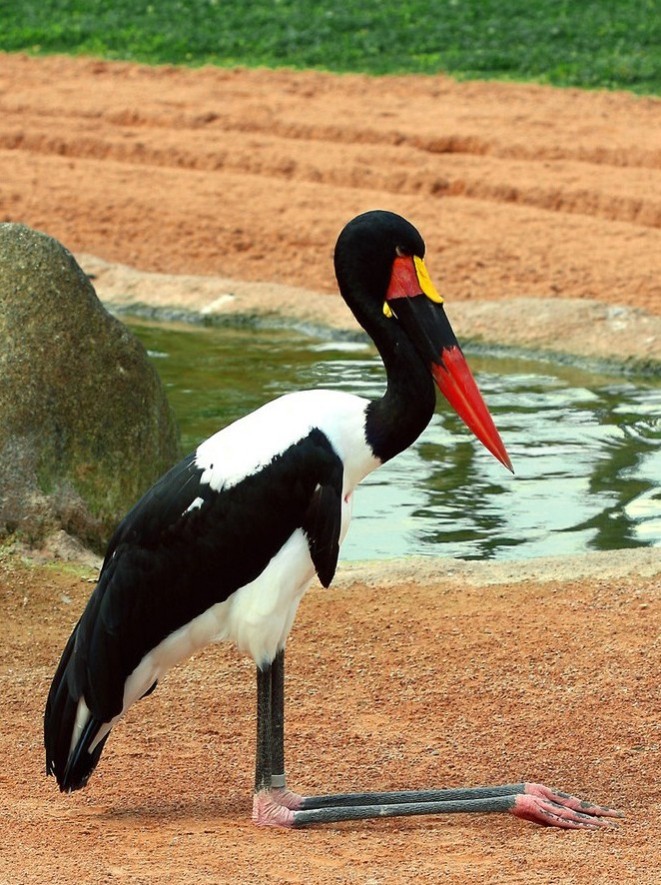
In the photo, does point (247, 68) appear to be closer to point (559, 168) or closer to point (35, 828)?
point (559, 168)

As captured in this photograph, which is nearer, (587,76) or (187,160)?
(187,160)

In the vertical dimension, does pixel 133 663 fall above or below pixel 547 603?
above

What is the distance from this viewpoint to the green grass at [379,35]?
16891mm

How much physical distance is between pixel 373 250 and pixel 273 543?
29.3 inches

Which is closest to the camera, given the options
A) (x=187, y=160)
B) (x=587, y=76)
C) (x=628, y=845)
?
(x=628, y=845)

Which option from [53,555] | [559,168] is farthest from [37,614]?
[559,168]

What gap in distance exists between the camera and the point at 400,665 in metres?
5.20

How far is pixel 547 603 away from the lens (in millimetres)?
5613

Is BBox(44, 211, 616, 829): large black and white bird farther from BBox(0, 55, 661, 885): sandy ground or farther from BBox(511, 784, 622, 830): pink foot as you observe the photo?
BBox(0, 55, 661, 885): sandy ground

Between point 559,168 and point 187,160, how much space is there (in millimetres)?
3036

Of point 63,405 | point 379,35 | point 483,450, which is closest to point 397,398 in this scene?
point 63,405

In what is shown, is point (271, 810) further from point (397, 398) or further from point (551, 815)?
point (397, 398)

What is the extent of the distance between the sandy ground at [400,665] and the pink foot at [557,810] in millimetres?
62

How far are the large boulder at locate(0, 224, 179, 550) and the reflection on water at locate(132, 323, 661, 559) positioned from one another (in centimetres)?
95
